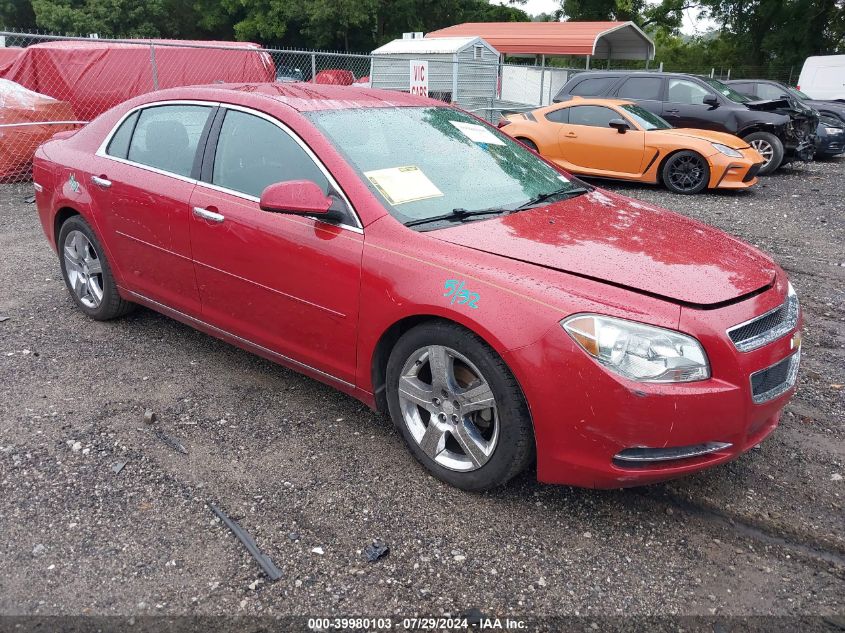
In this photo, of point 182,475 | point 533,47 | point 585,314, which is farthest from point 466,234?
point 533,47

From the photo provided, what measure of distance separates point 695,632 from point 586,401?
83cm

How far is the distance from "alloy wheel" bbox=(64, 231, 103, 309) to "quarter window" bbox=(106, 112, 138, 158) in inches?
25.1

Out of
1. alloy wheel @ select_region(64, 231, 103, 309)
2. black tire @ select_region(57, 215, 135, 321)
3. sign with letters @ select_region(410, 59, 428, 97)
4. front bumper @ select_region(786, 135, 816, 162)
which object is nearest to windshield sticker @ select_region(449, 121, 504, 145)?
black tire @ select_region(57, 215, 135, 321)

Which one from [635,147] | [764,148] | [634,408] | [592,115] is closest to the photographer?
[634,408]

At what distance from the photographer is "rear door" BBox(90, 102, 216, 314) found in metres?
3.90

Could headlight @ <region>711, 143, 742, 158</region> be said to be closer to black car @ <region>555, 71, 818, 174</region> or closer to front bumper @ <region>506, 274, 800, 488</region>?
black car @ <region>555, 71, 818, 174</region>

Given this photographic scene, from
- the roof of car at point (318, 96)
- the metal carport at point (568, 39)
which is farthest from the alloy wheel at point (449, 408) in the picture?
the metal carport at point (568, 39)

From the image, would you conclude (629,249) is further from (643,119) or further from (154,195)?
(643,119)

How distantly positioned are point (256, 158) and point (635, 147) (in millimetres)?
8281

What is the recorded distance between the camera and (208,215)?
3.68 metres

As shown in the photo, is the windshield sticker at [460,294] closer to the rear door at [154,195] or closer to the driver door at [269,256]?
the driver door at [269,256]

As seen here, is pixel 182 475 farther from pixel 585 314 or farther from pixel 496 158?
pixel 496 158

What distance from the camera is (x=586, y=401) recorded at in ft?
8.36

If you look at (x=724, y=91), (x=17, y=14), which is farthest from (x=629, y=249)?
(x=17, y=14)
